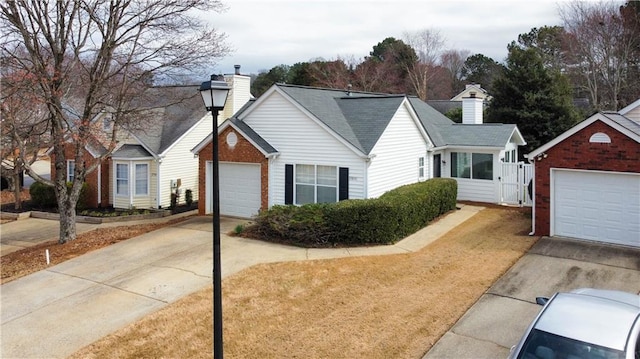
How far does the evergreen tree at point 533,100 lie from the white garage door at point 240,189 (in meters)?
17.2

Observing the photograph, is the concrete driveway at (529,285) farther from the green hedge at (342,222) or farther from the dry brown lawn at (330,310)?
the green hedge at (342,222)

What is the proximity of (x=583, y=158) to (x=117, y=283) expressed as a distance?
1290 cm

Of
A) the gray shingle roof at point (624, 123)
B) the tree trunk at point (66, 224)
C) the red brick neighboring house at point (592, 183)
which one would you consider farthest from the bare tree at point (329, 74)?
the red brick neighboring house at point (592, 183)

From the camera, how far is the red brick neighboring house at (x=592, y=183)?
43.8 ft

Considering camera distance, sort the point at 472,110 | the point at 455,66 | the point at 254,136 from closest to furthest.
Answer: the point at 254,136
the point at 472,110
the point at 455,66

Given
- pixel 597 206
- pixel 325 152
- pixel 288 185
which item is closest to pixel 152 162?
pixel 288 185

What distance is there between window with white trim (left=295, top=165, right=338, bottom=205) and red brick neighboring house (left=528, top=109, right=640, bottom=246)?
6435 mm

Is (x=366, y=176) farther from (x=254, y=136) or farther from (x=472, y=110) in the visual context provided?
(x=472, y=110)

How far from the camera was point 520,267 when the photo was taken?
11.9m

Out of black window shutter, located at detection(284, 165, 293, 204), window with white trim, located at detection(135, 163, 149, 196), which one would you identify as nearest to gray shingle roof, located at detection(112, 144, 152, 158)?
window with white trim, located at detection(135, 163, 149, 196)

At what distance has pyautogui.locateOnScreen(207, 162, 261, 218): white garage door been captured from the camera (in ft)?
61.3

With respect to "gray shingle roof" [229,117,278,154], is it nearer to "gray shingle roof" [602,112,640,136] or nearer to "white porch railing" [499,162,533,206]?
"white porch railing" [499,162,533,206]

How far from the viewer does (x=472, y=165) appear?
70.4 feet

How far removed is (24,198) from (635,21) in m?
41.9
